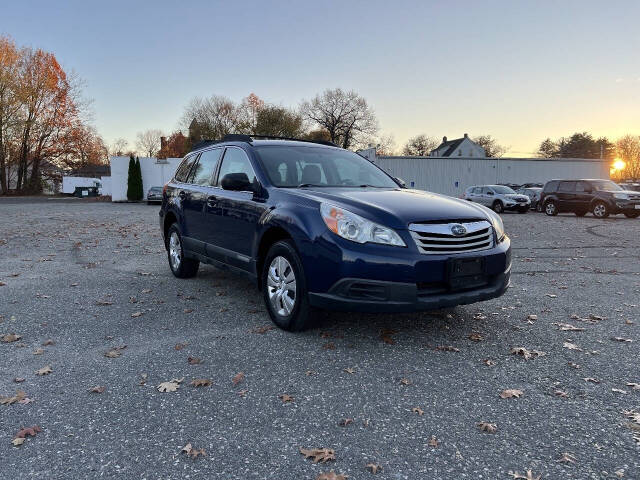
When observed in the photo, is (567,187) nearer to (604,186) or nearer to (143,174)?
(604,186)

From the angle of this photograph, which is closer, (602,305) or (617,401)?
(617,401)

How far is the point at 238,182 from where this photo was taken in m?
4.80

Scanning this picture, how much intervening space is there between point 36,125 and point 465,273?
50.8 meters

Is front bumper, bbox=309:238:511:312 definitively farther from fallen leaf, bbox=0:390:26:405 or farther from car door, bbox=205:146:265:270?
fallen leaf, bbox=0:390:26:405

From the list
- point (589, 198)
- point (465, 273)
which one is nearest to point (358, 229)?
point (465, 273)

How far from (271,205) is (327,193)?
572mm

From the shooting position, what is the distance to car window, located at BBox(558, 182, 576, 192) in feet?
68.0

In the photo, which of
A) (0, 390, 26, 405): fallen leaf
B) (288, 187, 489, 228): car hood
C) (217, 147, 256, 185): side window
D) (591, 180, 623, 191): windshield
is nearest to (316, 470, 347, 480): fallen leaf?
(288, 187, 489, 228): car hood

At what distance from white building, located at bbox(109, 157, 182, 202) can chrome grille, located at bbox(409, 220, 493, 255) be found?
37.0 metres

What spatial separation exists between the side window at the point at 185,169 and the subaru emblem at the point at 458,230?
414 cm

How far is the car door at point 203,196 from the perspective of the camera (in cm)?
582

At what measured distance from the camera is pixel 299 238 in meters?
4.09

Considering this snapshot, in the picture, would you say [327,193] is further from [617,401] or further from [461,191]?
[461,191]

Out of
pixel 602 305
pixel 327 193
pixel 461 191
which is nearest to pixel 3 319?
pixel 327 193
